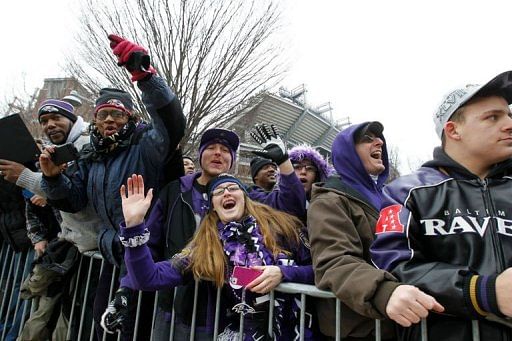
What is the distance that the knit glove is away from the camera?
7.62 ft

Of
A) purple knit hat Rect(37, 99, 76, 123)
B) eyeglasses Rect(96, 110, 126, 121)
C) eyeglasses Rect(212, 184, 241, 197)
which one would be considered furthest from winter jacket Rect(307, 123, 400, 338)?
purple knit hat Rect(37, 99, 76, 123)

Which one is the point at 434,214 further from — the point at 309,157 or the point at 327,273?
the point at 309,157

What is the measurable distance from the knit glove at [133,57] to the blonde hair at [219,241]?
3.21 feet

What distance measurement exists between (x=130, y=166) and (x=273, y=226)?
112 centimetres

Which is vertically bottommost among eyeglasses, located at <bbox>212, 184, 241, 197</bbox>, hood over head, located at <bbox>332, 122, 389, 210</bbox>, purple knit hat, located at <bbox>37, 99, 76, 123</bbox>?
eyeglasses, located at <bbox>212, 184, 241, 197</bbox>

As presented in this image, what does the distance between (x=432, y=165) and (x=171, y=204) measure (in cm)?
156

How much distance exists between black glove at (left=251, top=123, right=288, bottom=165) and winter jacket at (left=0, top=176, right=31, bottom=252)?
243 cm

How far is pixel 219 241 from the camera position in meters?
2.16

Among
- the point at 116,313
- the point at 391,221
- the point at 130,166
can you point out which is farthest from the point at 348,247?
the point at 130,166

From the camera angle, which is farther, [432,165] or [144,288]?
[144,288]

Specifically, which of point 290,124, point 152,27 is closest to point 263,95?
point 152,27

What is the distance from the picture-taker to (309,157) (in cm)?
317

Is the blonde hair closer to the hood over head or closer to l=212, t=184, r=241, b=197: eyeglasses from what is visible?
l=212, t=184, r=241, b=197: eyeglasses

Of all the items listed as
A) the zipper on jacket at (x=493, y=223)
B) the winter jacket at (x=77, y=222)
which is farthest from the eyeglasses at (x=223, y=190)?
the zipper on jacket at (x=493, y=223)
